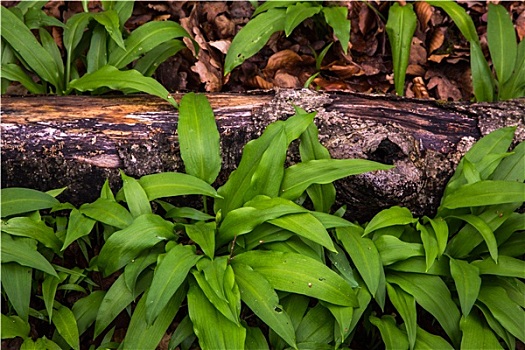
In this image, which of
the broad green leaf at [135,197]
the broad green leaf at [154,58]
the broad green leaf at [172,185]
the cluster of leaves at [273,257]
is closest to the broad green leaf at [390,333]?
the cluster of leaves at [273,257]

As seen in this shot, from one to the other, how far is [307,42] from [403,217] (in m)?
1.78

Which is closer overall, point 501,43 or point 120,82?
point 120,82

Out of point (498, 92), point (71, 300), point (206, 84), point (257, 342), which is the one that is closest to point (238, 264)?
point (257, 342)

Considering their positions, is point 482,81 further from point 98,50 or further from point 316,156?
point 98,50

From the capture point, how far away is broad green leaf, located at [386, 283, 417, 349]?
2232mm

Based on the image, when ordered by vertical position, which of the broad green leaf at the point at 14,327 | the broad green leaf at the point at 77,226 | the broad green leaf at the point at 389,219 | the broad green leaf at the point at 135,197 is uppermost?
the broad green leaf at the point at 135,197

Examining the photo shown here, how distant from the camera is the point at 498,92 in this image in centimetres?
322

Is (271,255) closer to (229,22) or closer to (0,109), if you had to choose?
(0,109)

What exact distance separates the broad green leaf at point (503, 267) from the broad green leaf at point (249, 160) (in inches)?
35.4

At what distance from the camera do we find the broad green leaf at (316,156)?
250 centimetres

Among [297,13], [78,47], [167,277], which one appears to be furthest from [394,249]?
[78,47]

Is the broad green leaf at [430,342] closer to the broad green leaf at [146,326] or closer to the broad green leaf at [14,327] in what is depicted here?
the broad green leaf at [146,326]

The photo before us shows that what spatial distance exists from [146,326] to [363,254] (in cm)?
87

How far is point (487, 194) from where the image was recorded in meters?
2.34
